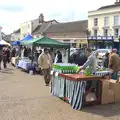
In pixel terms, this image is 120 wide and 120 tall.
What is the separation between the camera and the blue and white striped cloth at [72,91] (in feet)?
27.7

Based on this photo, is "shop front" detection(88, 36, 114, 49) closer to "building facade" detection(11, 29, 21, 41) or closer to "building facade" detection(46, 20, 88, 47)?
"building facade" detection(46, 20, 88, 47)

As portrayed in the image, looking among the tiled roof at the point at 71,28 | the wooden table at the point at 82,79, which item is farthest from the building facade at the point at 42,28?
the wooden table at the point at 82,79

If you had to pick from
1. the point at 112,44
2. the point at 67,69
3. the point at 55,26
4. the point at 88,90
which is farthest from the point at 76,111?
the point at 55,26

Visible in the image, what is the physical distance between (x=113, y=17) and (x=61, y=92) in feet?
149

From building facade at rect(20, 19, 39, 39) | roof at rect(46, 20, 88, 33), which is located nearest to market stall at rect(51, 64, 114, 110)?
roof at rect(46, 20, 88, 33)

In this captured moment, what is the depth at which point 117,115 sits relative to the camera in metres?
7.73

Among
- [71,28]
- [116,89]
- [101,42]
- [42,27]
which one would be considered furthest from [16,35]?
[116,89]

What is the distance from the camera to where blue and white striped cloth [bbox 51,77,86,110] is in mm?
8453

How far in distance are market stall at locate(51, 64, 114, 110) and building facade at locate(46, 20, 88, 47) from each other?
157 feet

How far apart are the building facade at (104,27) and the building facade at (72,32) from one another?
182cm

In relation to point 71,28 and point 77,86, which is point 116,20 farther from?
point 77,86

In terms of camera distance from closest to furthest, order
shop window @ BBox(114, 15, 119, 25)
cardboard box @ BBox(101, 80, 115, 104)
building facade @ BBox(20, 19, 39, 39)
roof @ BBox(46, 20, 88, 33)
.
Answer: cardboard box @ BBox(101, 80, 115, 104) < shop window @ BBox(114, 15, 119, 25) < roof @ BBox(46, 20, 88, 33) < building facade @ BBox(20, 19, 39, 39)

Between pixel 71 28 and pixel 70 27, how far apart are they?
101 centimetres

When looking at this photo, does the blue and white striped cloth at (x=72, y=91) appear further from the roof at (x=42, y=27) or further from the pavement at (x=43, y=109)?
the roof at (x=42, y=27)
